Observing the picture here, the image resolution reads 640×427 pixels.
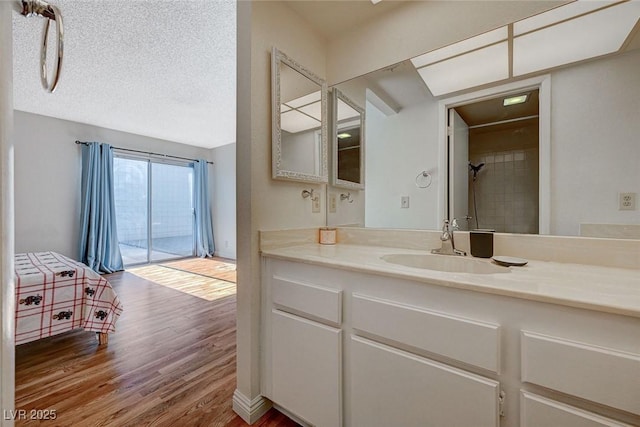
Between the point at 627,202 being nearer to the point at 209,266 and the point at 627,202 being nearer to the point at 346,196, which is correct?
the point at 346,196

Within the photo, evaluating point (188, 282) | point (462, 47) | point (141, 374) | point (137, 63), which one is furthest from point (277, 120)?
point (188, 282)

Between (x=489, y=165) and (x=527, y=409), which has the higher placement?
(x=489, y=165)

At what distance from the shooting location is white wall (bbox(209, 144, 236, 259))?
5.61 meters

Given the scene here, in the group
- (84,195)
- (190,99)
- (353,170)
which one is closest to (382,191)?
(353,170)

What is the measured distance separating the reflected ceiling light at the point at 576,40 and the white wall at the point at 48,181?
18.0 ft

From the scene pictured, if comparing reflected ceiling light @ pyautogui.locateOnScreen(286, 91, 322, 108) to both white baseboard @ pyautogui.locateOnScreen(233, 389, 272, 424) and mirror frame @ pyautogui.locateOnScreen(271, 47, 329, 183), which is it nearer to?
mirror frame @ pyautogui.locateOnScreen(271, 47, 329, 183)

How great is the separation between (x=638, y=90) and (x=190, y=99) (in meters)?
3.75

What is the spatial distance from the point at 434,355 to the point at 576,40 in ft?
4.68

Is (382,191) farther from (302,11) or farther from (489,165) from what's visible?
(302,11)

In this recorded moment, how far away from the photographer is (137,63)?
250cm

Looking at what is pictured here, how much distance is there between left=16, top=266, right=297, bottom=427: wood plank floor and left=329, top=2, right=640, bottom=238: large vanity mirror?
1.44 m

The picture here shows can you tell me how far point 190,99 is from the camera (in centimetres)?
333

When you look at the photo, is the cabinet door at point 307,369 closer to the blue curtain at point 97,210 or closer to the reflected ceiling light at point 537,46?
the reflected ceiling light at point 537,46

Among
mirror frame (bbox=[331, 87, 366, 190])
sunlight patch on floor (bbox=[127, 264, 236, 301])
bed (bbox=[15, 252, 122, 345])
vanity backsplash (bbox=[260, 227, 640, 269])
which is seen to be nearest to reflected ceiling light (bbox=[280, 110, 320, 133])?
mirror frame (bbox=[331, 87, 366, 190])
